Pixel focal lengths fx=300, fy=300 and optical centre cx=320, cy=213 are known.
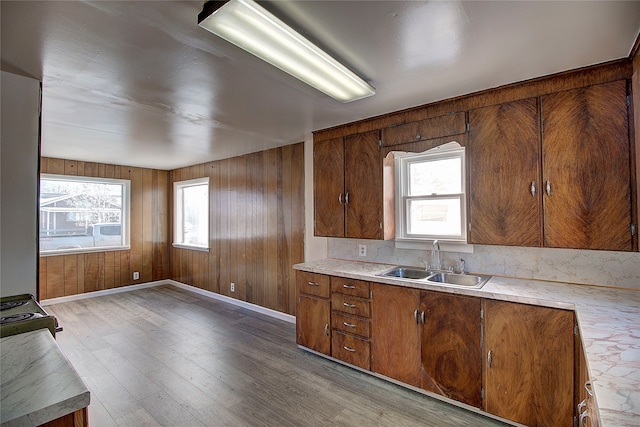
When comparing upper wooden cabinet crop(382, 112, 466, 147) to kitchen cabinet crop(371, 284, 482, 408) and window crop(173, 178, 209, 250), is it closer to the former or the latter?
kitchen cabinet crop(371, 284, 482, 408)

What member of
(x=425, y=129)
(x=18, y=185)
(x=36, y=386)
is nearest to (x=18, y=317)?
(x=36, y=386)

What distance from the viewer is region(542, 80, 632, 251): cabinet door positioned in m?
1.89

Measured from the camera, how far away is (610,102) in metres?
1.91

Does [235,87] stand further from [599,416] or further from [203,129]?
[599,416]

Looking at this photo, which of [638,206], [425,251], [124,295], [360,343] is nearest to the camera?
[638,206]

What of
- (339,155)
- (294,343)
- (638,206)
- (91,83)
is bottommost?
(294,343)

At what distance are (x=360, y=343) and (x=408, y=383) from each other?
498 millimetres

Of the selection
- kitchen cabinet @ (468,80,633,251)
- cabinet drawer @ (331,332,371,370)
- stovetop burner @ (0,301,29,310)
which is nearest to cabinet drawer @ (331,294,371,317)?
cabinet drawer @ (331,332,371,370)

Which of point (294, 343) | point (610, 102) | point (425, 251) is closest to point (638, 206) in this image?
point (610, 102)

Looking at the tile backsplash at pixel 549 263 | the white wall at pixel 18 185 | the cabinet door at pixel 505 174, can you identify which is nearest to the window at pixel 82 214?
the white wall at pixel 18 185

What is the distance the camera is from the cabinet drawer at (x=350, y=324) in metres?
2.70

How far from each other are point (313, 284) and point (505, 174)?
1974 mm

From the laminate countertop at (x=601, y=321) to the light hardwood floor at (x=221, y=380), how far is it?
90 centimetres

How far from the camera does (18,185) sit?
1.93 m
